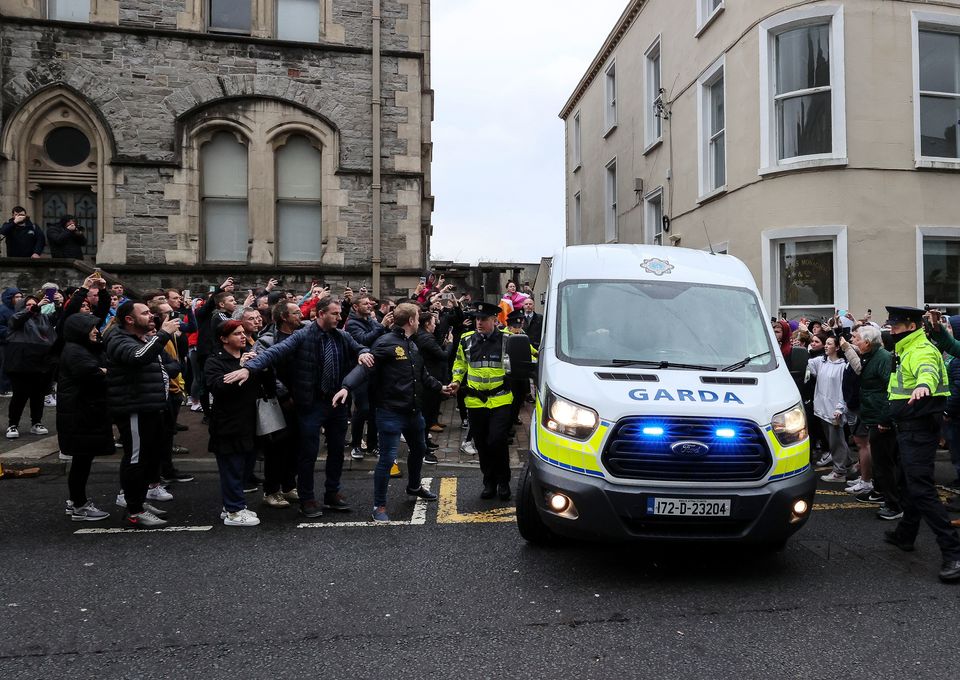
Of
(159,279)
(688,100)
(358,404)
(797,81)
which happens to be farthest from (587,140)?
(358,404)

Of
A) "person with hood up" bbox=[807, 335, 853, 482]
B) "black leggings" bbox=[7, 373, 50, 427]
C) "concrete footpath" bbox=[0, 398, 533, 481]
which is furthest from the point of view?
"black leggings" bbox=[7, 373, 50, 427]

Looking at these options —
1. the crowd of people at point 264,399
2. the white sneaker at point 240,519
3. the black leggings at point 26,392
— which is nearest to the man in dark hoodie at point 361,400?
the crowd of people at point 264,399

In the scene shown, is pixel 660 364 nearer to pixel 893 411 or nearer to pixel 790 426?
pixel 790 426

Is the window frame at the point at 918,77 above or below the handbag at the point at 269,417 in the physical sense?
above

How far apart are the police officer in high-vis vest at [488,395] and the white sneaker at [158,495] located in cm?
310

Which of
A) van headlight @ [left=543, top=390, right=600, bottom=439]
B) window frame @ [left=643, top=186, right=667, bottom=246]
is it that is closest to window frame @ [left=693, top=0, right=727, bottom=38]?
window frame @ [left=643, top=186, right=667, bottom=246]

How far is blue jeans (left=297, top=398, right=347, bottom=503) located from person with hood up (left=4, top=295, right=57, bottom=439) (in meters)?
4.45

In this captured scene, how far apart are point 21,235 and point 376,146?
7280mm

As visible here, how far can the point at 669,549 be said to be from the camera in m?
5.30

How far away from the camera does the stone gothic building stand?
1420cm

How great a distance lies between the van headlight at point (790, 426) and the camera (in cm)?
452

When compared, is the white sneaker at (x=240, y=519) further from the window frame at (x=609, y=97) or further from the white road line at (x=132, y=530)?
the window frame at (x=609, y=97)

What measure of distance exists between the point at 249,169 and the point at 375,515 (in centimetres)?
1110

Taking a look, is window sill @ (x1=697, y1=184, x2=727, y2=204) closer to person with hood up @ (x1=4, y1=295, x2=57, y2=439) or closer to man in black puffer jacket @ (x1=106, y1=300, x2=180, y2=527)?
man in black puffer jacket @ (x1=106, y1=300, x2=180, y2=527)
